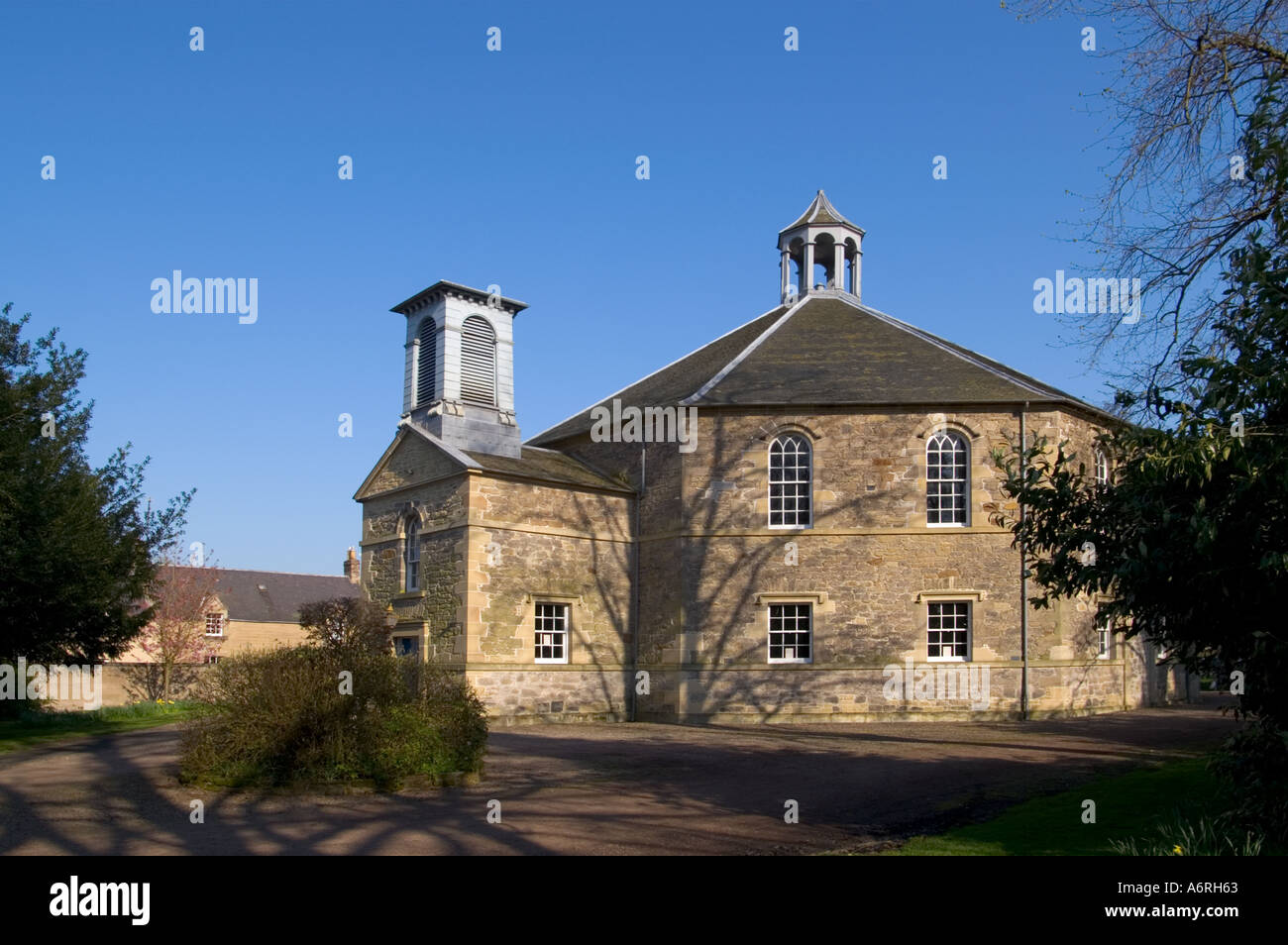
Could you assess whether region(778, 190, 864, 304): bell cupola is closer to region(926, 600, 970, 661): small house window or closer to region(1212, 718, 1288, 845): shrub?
region(926, 600, 970, 661): small house window

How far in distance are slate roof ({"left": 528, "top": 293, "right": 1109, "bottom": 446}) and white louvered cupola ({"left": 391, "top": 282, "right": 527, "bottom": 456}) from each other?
3.08 metres

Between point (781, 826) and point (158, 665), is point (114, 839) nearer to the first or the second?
point (781, 826)

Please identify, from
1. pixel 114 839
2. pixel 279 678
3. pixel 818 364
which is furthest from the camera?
pixel 818 364

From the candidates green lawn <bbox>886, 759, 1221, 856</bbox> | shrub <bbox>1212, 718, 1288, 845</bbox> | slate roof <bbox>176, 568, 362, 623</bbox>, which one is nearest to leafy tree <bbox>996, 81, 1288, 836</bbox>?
shrub <bbox>1212, 718, 1288, 845</bbox>

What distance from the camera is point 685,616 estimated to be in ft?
83.7

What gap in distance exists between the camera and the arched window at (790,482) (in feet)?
84.9

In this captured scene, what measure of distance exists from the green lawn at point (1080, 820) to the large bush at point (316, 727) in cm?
655

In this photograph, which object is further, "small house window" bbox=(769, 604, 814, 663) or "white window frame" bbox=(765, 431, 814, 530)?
"white window frame" bbox=(765, 431, 814, 530)

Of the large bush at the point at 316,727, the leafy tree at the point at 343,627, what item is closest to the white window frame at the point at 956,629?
the leafy tree at the point at 343,627

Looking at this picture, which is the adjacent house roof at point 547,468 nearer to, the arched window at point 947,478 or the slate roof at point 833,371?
the slate roof at point 833,371

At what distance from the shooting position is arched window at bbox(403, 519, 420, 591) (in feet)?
86.1
